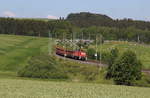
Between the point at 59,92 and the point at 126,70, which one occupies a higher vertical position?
the point at 59,92

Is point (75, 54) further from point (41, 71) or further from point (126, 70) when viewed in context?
point (126, 70)

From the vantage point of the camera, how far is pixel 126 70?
228 feet

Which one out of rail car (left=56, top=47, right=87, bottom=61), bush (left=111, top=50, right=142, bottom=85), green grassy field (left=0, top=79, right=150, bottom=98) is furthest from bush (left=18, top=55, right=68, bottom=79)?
green grassy field (left=0, top=79, right=150, bottom=98)

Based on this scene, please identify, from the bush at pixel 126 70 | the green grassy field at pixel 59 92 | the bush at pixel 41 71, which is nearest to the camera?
the green grassy field at pixel 59 92

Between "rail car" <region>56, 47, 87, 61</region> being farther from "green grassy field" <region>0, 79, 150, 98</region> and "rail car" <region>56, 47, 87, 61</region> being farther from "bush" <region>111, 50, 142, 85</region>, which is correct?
"green grassy field" <region>0, 79, 150, 98</region>

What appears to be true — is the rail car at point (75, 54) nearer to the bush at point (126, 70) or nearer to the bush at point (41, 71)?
the bush at point (41, 71)

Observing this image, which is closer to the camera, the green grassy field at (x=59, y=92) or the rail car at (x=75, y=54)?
the green grassy field at (x=59, y=92)

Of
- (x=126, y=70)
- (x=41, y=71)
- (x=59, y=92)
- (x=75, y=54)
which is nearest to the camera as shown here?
(x=59, y=92)

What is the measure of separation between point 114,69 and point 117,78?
2298 millimetres

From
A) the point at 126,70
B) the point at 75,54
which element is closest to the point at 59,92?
the point at 126,70

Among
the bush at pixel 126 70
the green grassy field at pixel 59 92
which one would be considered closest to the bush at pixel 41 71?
the bush at pixel 126 70

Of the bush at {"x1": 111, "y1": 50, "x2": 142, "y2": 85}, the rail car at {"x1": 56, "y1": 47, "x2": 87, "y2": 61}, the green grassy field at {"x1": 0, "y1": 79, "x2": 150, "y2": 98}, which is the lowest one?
the rail car at {"x1": 56, "y1": 47, "x2": 87, "y2": 61}

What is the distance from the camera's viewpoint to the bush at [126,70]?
6875 centimetres

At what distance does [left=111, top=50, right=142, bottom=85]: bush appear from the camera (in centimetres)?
6875
